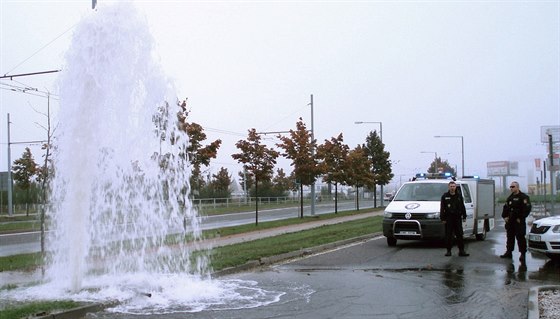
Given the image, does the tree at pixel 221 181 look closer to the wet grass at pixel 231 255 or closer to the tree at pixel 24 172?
the tree at pixel 24 172

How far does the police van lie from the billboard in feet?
262

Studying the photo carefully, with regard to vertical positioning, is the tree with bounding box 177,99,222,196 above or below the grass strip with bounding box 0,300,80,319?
above

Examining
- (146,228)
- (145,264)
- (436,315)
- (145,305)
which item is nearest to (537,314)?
(436,315)

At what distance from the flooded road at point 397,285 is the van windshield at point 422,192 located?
5.84 ft

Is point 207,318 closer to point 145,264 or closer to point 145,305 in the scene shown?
point 145,305

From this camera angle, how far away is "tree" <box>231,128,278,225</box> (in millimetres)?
28469

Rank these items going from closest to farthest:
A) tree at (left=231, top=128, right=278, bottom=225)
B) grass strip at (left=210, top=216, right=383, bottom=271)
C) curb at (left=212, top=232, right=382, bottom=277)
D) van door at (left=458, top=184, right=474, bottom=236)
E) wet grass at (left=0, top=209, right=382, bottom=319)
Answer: wet grass at (left=0, top=209, right=382, bottom=319) < curb at (left=212, top=232, right=382, bottom=277) < grass strip at (left=210, top=216, right=383, bottom=271) < van door at (left=458, top=184, right=474, bottom=236) < tree at (left=231, top=128, right=278, bottom=225)

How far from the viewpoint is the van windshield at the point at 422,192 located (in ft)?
56.3

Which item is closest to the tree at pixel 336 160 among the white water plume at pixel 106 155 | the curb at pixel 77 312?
the white water plume at pixel 106 155

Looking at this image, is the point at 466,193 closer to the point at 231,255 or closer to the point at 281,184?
the point at 231,255

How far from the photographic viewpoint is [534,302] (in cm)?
832

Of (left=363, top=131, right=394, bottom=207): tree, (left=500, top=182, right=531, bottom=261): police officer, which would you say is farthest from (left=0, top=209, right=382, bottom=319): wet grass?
(left=363, top=131, right=394, bottom=207): tree

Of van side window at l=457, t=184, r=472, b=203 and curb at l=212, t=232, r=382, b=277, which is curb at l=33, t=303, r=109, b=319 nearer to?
curb at l=212, t=232, r=382, b=277

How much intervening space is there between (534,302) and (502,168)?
97.4 meters
